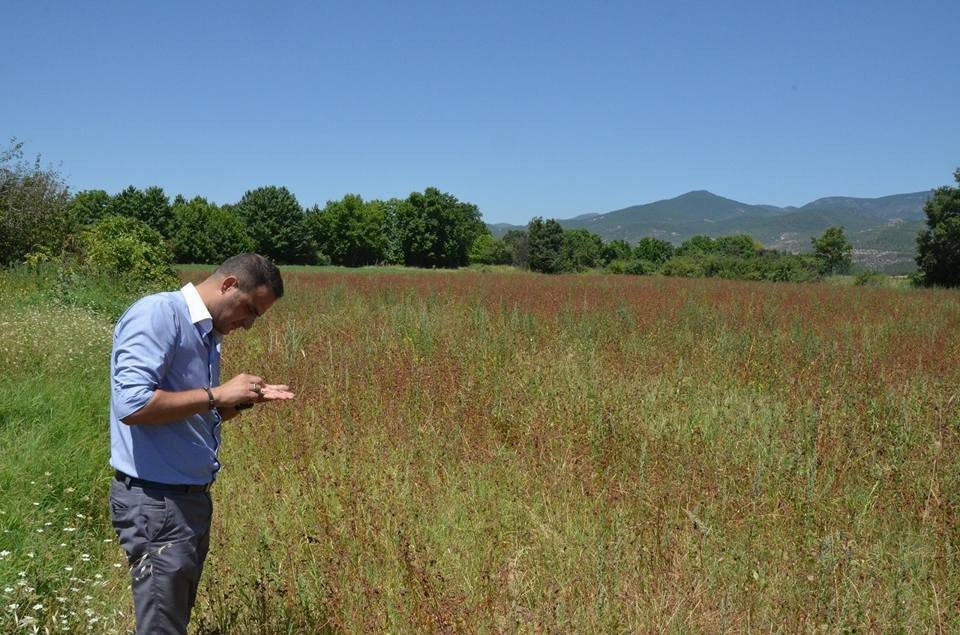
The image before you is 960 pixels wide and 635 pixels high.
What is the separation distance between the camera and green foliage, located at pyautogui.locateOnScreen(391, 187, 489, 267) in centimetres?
9281

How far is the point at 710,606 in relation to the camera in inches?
115

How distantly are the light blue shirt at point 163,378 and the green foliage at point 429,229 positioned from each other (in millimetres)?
90581

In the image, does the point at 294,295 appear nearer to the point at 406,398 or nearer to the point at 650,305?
the point at 650,305

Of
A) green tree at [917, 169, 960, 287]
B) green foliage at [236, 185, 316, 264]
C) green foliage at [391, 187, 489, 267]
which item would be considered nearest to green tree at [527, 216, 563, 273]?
green foliage at [391, 187, 489, 267]

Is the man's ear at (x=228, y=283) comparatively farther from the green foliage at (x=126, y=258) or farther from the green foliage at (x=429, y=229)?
the green foliage at (x=429, y=229)

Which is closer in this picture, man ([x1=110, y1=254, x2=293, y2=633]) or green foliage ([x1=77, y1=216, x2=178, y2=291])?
man ([x1=110, y1=254, x2=293, y2=633])

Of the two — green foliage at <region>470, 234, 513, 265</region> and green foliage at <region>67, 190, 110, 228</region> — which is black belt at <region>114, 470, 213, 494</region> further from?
green foliage at <region>470, 234, 513, 265</region>

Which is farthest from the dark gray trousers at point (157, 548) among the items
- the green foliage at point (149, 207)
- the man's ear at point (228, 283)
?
the green foliage at point (149, 207)

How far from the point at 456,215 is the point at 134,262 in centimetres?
8160

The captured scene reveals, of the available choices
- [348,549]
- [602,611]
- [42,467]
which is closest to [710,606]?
[602,611]

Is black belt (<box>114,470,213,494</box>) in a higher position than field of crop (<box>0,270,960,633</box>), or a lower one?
higher

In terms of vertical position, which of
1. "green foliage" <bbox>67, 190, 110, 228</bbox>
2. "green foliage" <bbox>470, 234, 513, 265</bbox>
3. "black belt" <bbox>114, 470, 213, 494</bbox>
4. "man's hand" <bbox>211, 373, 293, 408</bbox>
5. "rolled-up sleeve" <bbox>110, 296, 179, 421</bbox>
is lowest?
"green foliage" <bbox>470, 234, 513, 265</bbox>

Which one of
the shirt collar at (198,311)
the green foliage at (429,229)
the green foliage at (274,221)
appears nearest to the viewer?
the shirt collar at (198,311)

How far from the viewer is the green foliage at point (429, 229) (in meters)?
92.8
